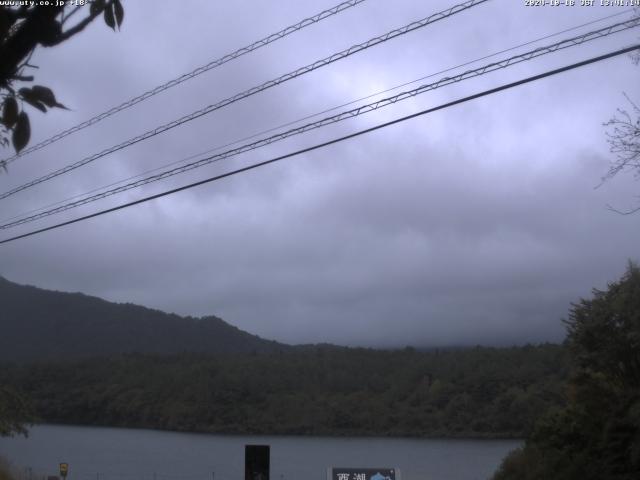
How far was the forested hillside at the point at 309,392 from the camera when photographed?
172 ft

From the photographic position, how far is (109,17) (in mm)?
3768

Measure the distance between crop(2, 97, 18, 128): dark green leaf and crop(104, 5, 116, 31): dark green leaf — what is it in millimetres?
623

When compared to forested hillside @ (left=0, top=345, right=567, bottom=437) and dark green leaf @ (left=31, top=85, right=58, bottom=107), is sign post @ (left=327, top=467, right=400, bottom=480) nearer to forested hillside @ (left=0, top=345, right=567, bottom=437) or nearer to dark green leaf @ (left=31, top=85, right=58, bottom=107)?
dark green leaf @ (left=31, top=85, right=58, bottom=107)

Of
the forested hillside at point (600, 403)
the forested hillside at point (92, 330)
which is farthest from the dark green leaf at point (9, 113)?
the forested hillside at point (92, 330)

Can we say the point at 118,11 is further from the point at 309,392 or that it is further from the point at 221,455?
the point at 309,392

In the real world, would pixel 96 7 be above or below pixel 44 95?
above

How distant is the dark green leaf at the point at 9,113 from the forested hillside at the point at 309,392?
1882 inches

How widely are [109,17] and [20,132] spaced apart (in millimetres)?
727

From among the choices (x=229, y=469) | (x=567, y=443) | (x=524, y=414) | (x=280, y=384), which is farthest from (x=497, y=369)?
(x=567, y=443)

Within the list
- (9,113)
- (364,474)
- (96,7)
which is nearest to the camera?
(9,113)

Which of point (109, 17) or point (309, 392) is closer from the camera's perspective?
point (109, 17)

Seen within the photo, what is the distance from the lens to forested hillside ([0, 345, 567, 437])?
52.5 meters

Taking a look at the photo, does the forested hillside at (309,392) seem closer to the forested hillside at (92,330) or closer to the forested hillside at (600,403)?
the forested hillside at (92,330)

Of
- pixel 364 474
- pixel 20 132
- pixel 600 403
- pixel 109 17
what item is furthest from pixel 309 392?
pixel 20 132
